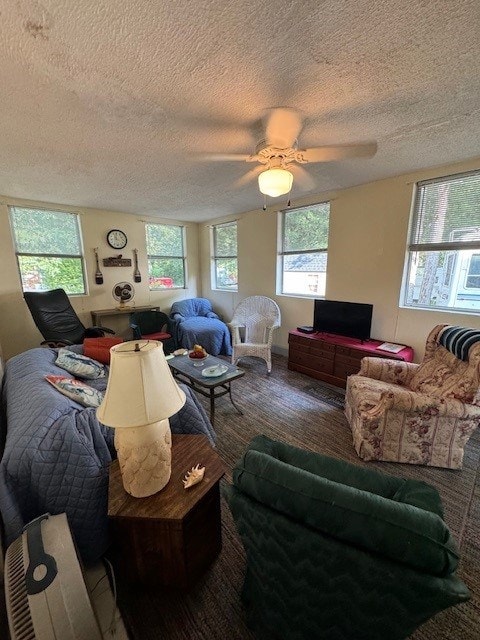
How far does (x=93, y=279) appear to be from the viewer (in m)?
4.28

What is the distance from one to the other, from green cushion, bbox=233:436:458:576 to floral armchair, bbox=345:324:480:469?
1312 mm

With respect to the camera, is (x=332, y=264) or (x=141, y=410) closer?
(x=141, y=410)

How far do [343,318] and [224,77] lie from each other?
8.86 ft

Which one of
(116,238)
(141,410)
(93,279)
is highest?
(116,238)

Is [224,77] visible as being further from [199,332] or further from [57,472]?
[199,332]

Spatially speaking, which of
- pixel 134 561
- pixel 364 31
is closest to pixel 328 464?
pixel 134 561

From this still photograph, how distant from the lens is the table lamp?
3.24 feet

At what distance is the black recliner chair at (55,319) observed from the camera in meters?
3.37

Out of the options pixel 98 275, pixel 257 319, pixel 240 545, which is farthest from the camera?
pixel 98 275

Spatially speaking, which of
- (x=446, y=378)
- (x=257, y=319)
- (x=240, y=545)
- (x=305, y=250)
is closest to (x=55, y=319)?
(x=257, y=319)

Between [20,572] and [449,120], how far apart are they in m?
3.18

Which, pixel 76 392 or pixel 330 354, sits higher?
pixel 76 392

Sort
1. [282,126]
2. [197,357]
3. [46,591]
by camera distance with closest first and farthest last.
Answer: [46,591], [282,126], [197,357]

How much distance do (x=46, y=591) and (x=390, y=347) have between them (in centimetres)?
314
